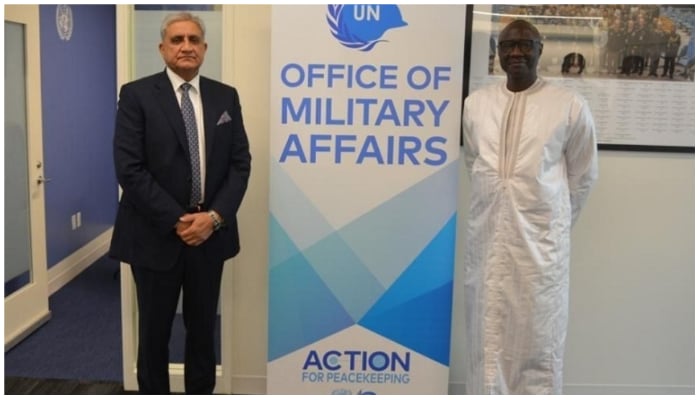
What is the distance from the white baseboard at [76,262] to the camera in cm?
417

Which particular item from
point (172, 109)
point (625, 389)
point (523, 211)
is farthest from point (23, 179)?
point (625, 389)

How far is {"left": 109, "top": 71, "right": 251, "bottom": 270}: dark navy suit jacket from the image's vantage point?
210 centimetres

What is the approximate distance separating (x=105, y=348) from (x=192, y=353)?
1.04 metres

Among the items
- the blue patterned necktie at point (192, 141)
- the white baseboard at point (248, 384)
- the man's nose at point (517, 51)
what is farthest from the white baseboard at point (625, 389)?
the blue patterned necktie at point (192, 141)

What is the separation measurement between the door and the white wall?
138cm

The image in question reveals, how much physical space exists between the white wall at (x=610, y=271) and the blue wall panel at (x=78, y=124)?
204cm

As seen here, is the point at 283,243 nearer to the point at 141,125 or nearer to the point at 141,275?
the point at 141,275

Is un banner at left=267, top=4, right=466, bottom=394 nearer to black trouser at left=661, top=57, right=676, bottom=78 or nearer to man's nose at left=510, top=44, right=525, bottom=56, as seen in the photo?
man's nose at left=510, top=44, right=525, bottom=56

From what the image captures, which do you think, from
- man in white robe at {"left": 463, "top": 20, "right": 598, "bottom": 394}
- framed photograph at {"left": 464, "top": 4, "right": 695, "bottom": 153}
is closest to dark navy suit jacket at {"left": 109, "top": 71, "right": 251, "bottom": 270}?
man in white robe at {"left": 463, "top": 20, "right": 598, "bottom": 394}

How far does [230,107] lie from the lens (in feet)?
7.39

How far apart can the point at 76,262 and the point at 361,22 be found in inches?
124

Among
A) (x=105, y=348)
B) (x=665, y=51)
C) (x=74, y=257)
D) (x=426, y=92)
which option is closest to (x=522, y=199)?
(x=426, y=92)

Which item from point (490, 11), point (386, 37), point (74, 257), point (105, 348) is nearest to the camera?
point (386, 37)

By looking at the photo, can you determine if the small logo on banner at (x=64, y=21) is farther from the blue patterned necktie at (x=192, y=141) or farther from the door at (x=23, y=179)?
the blue patterned necktie at (x=192, y=141)
